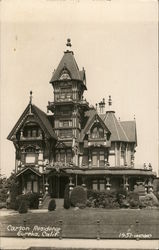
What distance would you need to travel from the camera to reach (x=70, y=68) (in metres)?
37.9

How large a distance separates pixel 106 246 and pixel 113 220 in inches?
301

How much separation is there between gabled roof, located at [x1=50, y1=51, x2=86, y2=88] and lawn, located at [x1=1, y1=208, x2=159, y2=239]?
44.4 feet

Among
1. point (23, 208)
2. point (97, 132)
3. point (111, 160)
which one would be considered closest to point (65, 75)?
point (97, 132)

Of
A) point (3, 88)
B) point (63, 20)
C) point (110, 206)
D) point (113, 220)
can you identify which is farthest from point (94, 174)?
point (63, 20)

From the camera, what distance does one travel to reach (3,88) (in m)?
21.3

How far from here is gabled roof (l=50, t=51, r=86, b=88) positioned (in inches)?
1471

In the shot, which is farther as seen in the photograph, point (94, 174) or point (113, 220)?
point (94, 174)

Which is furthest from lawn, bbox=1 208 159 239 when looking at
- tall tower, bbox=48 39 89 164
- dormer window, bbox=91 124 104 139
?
tall tower, bbox=48 39 89 164

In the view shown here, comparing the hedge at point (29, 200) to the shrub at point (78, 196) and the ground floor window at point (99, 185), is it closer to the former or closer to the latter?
the shrub at point (78, 196)

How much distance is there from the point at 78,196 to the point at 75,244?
13.1 metres

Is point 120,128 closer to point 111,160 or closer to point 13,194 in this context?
point 111,160

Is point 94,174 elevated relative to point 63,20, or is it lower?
lower

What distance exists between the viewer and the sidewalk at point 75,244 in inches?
673

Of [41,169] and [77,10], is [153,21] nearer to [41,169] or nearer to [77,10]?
[77,10]
